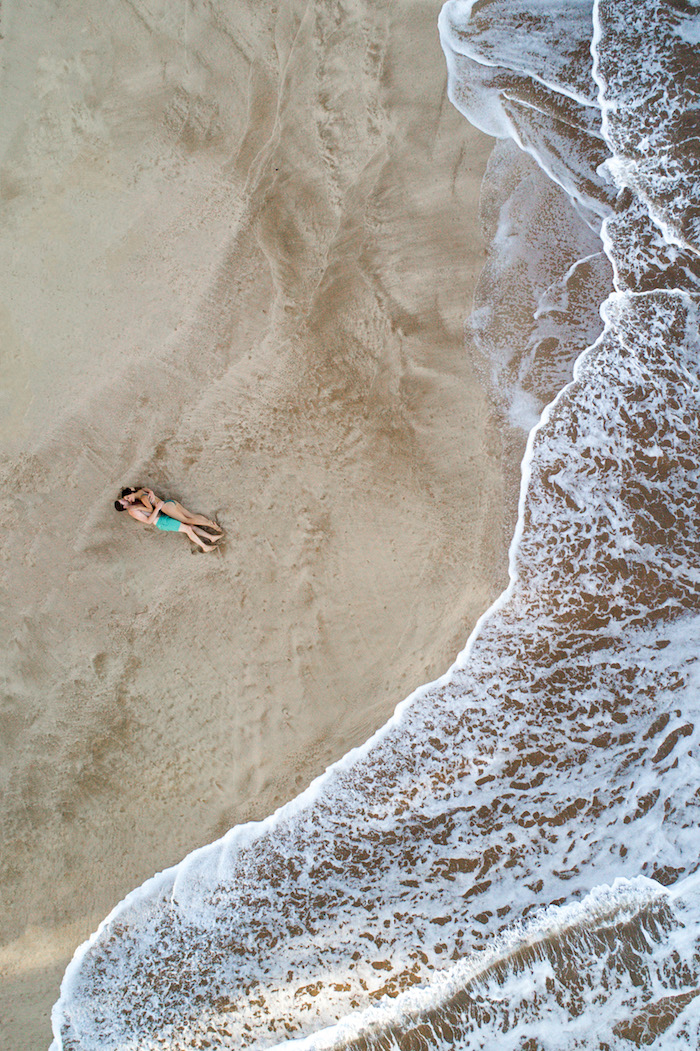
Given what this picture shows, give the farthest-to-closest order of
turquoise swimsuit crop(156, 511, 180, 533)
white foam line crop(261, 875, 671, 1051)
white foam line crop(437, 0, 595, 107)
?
white foam line crop(437, 0, 595, 107) < turquoise swimsuit crop(156, 511, 180, 533) < white foam line crop(261, 875, 671, 1051)

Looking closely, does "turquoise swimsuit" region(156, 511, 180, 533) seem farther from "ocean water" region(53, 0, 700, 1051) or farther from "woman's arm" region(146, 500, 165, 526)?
"ocean water" region(53, 0, 700, 1051)

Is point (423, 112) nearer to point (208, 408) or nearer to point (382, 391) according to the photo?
point (382, 391)

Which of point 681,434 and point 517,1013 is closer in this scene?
point 517,1013

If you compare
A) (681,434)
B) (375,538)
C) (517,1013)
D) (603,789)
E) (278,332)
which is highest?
(278,332)

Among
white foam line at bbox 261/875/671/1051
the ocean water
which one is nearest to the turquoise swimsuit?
the ocean water

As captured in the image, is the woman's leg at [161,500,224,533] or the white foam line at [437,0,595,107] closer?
the woman's leg at [161,500,224,533]

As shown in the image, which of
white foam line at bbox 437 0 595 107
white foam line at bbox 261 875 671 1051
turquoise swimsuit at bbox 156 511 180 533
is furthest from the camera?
white foam line at bbox 437 0 595 107

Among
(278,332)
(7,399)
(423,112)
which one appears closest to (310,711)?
(278,332)
